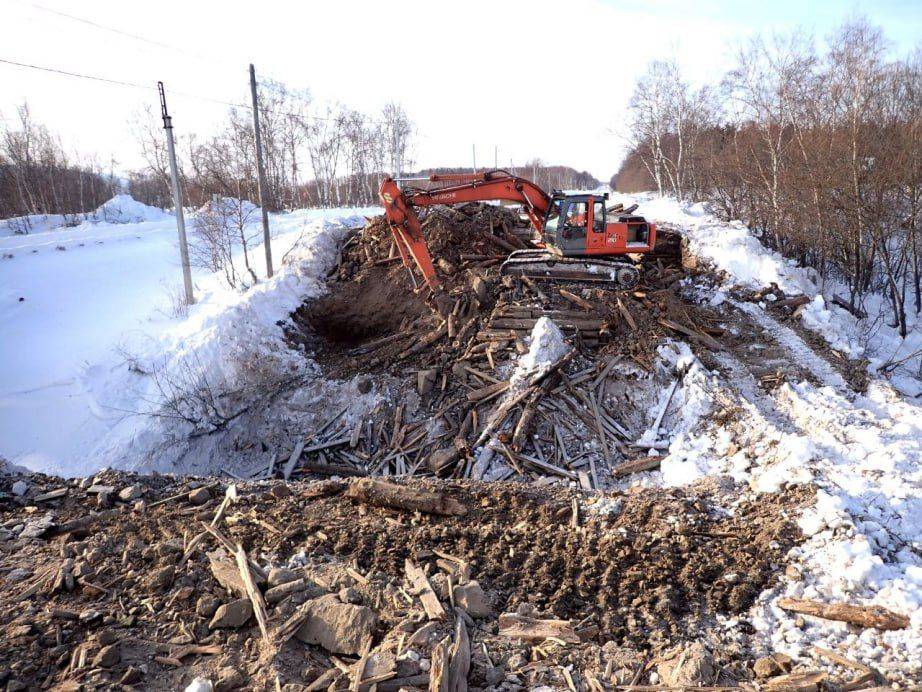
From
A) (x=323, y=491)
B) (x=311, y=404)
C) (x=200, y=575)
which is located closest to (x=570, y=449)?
(x=323, y=491)

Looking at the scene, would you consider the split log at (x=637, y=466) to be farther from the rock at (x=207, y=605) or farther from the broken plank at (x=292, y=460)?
the rock at (x=207, y=605)

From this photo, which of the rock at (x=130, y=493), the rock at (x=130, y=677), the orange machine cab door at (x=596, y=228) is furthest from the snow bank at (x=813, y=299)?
the rock at (x=130, y=493)

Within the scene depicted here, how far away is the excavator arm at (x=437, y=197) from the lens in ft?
40.2

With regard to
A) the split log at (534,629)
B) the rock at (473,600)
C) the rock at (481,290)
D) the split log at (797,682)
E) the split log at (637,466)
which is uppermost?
the rock at (481,290)

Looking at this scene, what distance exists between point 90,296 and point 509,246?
15.1 m

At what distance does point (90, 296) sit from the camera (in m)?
18.4

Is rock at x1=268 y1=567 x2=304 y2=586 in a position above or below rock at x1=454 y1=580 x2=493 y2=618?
above

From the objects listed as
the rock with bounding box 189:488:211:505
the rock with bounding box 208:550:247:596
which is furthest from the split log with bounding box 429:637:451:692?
the rock with bounding box 189:488:211:505

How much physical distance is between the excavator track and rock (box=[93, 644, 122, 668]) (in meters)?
10.4

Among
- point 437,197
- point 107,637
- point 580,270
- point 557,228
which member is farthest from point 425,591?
point 437,197

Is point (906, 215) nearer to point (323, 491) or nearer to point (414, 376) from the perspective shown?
point (414, 376)

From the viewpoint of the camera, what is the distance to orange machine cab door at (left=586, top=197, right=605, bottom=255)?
40.1ft

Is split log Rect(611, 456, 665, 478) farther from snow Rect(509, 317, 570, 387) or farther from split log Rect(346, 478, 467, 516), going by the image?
split log Rect(346, 478, 467, 516)

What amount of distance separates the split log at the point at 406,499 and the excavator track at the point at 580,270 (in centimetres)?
762
